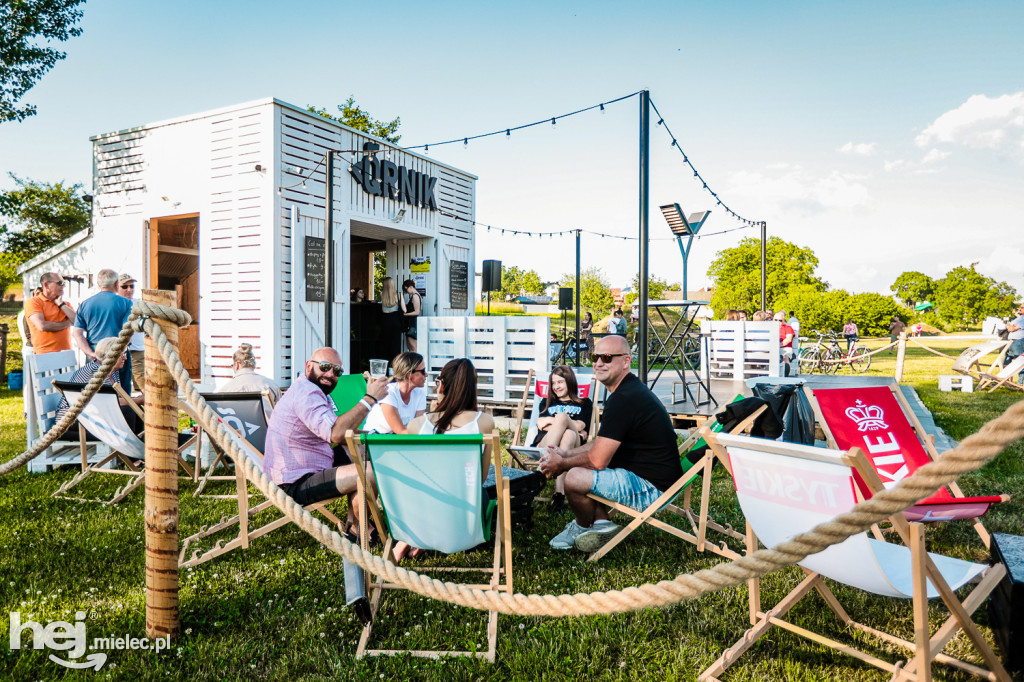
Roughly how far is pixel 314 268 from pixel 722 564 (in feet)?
28.7

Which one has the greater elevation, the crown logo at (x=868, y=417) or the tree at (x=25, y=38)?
the tree at (x=25, y=38)

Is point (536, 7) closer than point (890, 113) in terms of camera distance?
Yes

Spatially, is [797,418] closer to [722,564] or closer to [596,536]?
[596,536]

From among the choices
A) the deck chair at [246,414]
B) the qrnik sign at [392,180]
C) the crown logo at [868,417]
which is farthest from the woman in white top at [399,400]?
the qrnik sign at [392,180]

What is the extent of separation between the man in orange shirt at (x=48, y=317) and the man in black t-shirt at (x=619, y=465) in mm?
5755

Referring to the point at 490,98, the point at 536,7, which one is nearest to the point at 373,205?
the point at 490,98

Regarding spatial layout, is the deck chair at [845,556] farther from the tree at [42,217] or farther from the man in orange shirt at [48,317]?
the tree at [42,217]

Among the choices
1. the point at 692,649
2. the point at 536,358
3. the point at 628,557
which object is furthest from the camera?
the point at 536,358

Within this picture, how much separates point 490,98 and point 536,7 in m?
1.84

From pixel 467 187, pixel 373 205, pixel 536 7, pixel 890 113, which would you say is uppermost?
pixel 536 7

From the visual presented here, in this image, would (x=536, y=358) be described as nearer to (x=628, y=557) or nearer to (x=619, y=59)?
(x=619, y=59)

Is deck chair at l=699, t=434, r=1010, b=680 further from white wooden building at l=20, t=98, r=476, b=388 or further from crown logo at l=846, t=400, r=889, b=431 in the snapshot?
white wooden building at l=20, t=98, r=476, b=388

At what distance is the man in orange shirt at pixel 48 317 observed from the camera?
21.1ft

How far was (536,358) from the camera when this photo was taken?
807cm
